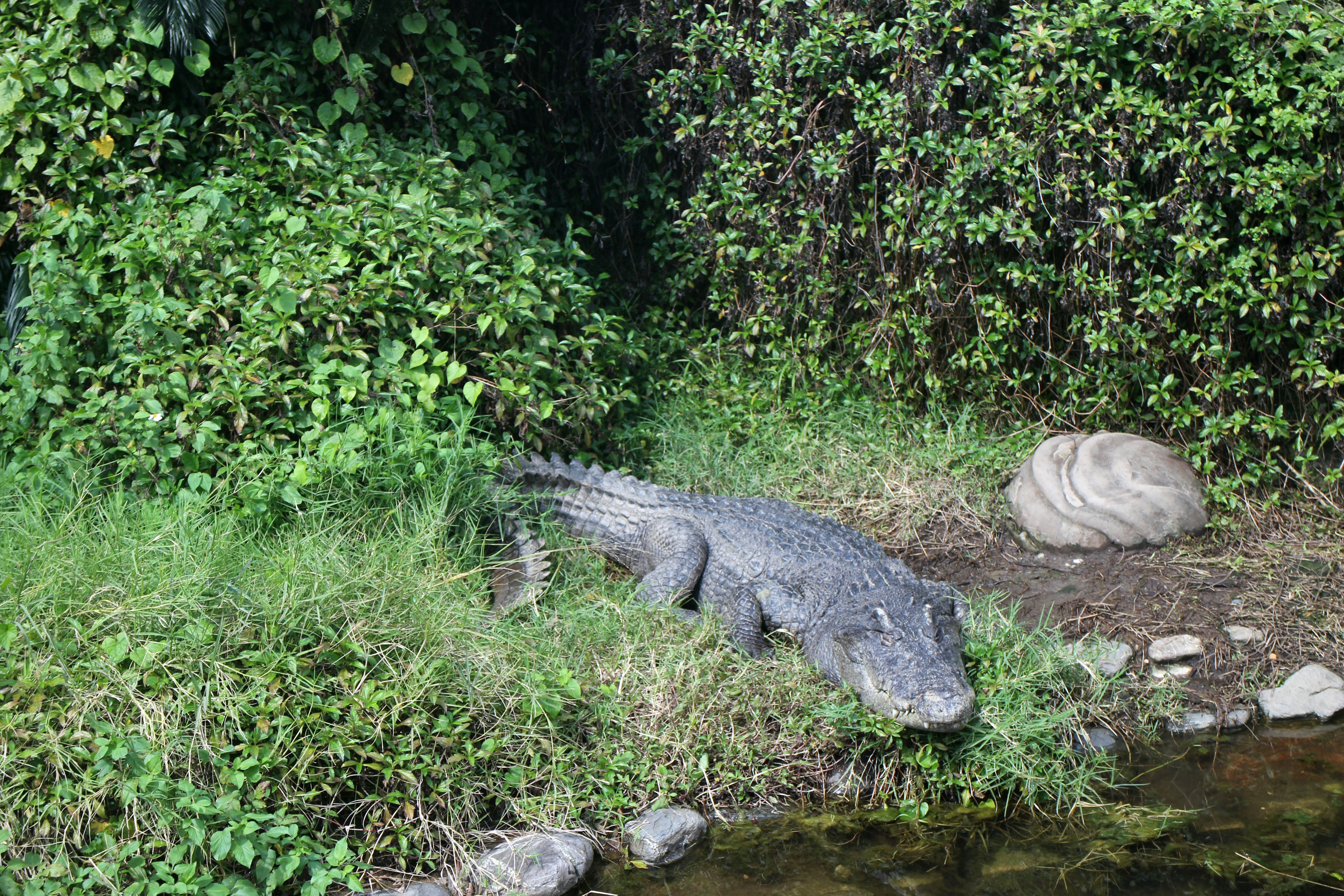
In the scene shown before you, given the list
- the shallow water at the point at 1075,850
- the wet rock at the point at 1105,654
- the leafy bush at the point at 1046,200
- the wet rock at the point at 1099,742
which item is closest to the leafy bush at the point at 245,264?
the leafy bush at the point at 1046,200

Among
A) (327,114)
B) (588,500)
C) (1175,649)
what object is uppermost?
(327,114)

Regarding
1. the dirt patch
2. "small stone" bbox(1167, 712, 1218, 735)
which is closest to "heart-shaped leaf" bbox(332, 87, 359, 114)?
the dirt patch

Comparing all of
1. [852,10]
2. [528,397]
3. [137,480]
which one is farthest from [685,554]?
[852,10]

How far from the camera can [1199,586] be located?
4.37 metres

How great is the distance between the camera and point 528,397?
4.62 meters

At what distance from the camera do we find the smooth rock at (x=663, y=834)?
3.09m

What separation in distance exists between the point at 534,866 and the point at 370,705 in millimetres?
683

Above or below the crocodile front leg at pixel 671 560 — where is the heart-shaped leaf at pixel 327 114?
above

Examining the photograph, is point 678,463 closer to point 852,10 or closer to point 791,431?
point 791,431

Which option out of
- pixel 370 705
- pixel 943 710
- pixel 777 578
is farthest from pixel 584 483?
pixel 943 710

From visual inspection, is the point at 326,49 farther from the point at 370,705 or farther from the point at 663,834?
the point at 663,834

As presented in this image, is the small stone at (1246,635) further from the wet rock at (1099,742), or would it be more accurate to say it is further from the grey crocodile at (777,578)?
the grey crocodile at (777,578)

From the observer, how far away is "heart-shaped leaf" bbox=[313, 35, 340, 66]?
15.5 ft

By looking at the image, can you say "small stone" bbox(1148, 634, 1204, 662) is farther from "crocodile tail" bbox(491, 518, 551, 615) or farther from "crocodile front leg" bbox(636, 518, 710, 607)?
"crocodile tail" bbox(491, 518, 551, 615)
